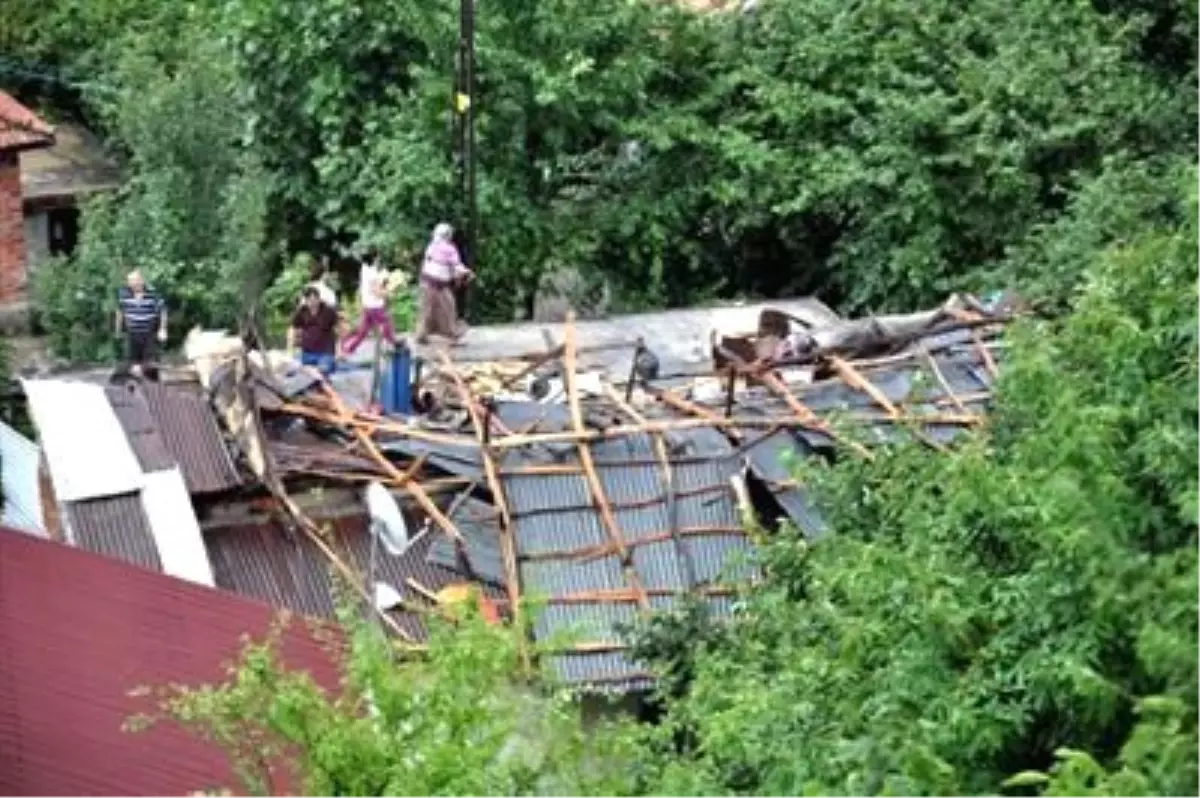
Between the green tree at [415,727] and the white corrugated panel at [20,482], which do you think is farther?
the white corrugated panel at [20,482]

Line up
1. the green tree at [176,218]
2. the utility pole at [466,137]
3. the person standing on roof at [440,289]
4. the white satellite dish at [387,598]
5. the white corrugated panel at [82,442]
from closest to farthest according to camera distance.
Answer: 1. the white satellite dish at [387,598]
2. the white corrugated panel at [82,442]
3. the person standing on roof at [440,289]
4. the utility pole at [466,137]
5. the green tree at [176,218]

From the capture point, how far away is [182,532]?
12289 mm

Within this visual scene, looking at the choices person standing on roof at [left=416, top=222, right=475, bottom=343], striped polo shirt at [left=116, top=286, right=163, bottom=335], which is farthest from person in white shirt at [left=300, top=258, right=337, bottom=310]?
striped polo shirt at [left=116, top=286, right=163, bottom=335]

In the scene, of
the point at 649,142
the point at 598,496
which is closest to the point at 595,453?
the point at 598,496

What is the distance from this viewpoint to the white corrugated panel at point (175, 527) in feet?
39.7

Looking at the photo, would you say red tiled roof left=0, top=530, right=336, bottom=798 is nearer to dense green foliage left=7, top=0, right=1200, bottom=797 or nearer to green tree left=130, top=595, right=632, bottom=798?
green tree left=130, top=595, right=632, bottom=798

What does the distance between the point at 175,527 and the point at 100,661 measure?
2.07 metres

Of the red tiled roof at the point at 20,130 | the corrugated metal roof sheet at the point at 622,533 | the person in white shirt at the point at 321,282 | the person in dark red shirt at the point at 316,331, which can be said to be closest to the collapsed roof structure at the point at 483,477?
the corrugated metal roof sheet at the point at 622,533

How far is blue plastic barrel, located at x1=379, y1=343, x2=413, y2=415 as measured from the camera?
13.8 m

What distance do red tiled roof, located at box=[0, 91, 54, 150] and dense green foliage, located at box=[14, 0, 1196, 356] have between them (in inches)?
84.1

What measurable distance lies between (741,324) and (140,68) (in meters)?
6.07

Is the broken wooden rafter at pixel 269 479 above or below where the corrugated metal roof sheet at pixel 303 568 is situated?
above

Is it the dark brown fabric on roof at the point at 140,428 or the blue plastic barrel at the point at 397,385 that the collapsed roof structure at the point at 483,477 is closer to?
the dark brown fabric on roof at the point at 140,428

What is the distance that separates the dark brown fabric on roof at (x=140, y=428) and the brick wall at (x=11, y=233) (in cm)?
859
